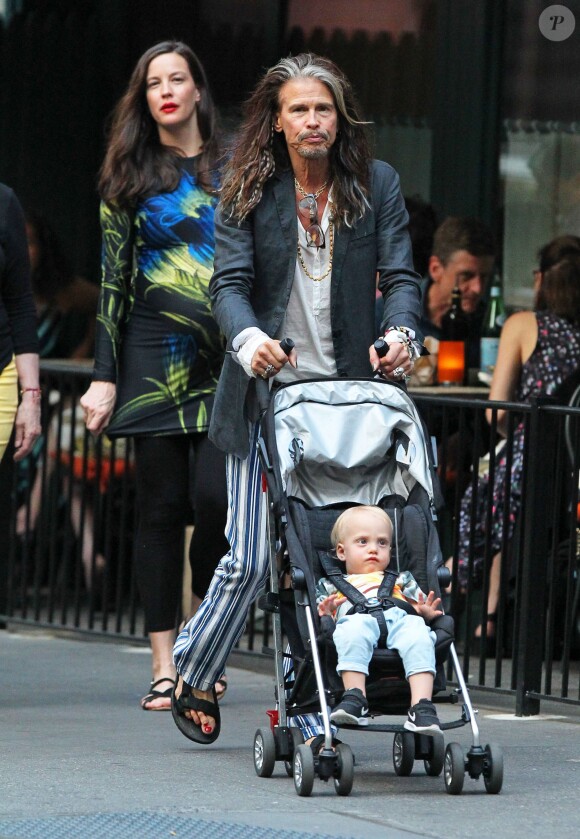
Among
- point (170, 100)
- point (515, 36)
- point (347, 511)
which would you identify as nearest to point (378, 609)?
point (347, 511)

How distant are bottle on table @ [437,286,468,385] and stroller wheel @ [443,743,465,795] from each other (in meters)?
3.75

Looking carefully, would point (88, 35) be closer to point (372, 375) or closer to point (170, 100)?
point (170, 100)

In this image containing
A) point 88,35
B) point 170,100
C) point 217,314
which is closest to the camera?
point 217,314

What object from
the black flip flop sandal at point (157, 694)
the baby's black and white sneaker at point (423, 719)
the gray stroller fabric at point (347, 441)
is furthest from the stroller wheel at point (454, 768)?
the black flip flop sandal at point (157, 694)

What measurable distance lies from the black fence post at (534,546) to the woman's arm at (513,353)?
145 cm

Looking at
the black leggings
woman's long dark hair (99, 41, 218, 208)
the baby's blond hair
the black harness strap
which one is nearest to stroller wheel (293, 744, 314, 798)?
the black harness strap

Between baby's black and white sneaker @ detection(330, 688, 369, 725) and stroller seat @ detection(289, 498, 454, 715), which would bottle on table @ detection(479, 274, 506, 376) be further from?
baby's black and white sneaker @ detection(330, 688, 369, 725)

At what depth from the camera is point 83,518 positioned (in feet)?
29.2

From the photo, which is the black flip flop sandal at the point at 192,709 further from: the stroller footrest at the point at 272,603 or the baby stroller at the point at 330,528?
the stroller footrest at the point at 272,603

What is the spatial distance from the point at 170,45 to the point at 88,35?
3.57m

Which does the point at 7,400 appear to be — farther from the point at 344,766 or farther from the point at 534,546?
the point at 344,766

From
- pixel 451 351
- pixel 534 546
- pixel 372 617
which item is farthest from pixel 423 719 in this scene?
pixel 451 351

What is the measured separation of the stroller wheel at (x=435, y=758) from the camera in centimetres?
558

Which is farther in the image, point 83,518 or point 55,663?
point 83,518
